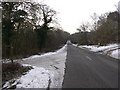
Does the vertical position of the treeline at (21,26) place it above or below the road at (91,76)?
above

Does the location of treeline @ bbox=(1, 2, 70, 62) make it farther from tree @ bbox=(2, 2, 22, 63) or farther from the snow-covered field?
the snow-covered field

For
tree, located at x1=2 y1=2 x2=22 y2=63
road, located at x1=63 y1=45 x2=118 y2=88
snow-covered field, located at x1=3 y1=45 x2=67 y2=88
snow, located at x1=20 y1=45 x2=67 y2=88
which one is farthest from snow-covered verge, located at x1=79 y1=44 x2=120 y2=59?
tree, located at x1=2 y1=2 x2=22 y2=63

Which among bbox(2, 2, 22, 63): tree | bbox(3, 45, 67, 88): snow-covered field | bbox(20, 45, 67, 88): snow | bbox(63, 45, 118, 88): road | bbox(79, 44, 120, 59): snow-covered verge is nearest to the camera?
bbox(63, 45, 118, 88): road

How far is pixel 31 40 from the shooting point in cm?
4775

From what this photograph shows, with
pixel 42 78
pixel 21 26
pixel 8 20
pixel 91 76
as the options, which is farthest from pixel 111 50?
pixel 42 78

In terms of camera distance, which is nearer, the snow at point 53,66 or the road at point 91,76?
the road at point 91,76

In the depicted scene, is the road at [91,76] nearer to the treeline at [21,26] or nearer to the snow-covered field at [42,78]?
the snow-covered field at [42,78]

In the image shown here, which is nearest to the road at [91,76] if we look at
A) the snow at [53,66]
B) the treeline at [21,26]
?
the snow at [53,66]

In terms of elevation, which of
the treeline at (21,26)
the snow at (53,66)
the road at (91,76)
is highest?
the treeline at (21,26)

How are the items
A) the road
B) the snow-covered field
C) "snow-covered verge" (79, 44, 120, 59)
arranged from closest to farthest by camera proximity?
the road
the snow-covered field
"snow-covered verge" (79, 44, 120, 59)

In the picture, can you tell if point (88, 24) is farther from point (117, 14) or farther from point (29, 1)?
point (29, 1)

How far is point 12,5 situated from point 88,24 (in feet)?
271

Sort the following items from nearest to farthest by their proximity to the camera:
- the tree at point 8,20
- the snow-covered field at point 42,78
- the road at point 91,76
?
the road at point 91,76
the snow-covered field at point 42,78
the tree at point 8,20

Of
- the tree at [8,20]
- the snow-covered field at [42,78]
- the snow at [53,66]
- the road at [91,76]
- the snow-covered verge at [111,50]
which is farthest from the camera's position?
the snow-covered verge at [111,50]
